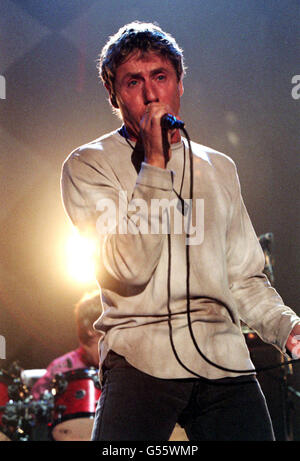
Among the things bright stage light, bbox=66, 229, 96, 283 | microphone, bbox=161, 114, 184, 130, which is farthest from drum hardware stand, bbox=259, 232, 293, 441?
microphone, bbox=161, 114, 184, 130

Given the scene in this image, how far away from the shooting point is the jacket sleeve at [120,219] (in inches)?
51.4

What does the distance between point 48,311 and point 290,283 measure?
225 centimetres

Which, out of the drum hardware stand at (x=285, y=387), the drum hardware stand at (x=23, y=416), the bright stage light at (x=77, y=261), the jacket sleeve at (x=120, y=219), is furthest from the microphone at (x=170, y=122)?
the bright stage light at (x=77, y=261)

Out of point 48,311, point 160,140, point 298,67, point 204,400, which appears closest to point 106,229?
point 160,140

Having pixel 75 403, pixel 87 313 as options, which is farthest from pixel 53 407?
pixel 87 313

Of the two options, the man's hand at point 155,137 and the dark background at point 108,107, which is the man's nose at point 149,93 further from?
the dark background at point 108,107

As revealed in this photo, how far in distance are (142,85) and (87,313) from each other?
3180 mm

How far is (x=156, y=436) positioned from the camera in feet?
4.07

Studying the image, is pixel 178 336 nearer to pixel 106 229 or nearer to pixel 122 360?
pixel 122 360

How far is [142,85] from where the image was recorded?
1.54 meters

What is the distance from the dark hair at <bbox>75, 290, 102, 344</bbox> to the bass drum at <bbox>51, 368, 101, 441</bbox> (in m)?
0.56

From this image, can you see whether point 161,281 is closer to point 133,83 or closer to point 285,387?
point 133,83

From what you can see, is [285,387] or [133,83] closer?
[133,83]

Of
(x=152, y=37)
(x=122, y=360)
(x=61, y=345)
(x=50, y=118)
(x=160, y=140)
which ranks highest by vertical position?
(x=50, y=118)
